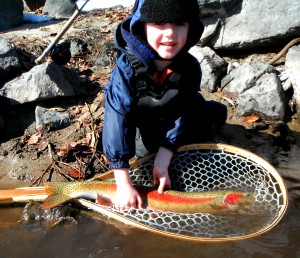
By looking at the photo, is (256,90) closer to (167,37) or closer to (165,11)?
(167,37)

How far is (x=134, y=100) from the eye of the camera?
3723 mm

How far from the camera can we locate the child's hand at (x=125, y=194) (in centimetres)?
347

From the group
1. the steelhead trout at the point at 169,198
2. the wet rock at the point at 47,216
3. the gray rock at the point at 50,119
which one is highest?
the gray rock at the point at 50,119

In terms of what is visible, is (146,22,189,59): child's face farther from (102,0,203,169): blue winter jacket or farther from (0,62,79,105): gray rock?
(0,62,79,105): gray rock

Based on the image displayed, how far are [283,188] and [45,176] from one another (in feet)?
7.65

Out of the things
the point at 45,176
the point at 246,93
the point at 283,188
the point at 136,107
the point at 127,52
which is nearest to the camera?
the point at 283,188

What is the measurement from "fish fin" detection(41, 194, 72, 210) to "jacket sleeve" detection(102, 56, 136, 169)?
448 mm

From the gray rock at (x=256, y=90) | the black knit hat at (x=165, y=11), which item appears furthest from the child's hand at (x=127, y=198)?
the gray rock at (x=256, y=90)

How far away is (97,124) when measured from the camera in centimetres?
507

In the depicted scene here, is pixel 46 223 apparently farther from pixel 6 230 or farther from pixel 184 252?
pixel 184 252

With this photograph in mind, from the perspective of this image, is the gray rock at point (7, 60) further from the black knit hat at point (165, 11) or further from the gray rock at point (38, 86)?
the black knit hat at point (165, 11)

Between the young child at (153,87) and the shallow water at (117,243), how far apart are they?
0.34m

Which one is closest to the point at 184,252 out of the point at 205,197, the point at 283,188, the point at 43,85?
the point at 205,197

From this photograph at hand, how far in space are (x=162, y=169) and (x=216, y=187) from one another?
1.73 feet
